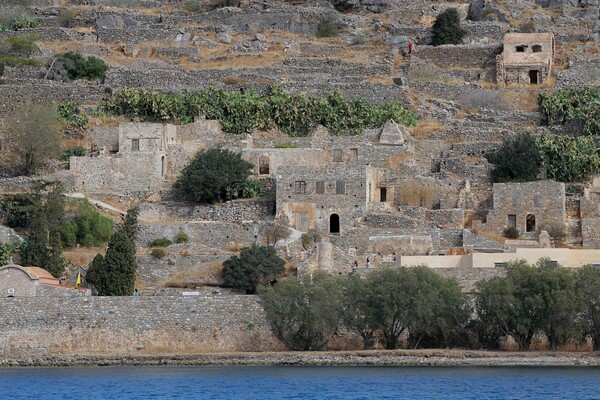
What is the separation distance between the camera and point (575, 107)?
84.8 metres

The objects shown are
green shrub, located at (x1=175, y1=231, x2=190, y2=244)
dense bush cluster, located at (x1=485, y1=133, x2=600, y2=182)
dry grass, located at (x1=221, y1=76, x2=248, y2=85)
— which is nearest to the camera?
green shrub, located at (x1=175, y1=231, x2=190, y2=244)

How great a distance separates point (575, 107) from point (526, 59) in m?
6.21

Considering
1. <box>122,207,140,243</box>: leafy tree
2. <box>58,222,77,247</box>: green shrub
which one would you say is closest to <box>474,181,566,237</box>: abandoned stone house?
<box>122,207,140,243</box>: leafy tree

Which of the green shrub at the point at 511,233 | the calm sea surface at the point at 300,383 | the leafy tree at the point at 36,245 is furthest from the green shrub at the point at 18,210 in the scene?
the green shrub at the point at 511,233

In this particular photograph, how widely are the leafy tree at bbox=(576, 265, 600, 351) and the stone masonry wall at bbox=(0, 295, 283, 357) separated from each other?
10576 millimetres

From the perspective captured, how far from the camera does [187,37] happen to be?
96.2 m

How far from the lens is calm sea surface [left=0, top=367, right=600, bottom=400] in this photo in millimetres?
58562

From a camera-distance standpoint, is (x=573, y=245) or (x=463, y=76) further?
(x=463, y=76)

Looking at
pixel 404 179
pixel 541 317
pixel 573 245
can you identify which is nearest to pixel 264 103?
pixel 404 179

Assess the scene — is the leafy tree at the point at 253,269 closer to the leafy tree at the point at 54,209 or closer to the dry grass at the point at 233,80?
the leafy tree at the point at 54,209

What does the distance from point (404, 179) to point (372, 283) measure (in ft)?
38.8

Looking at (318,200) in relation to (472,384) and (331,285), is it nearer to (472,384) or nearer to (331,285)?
(331,285)

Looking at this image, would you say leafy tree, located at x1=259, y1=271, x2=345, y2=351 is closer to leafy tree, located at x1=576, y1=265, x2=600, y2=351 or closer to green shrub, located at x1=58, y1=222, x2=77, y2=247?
leafy tree, located at x1=576, y1=265, x2=600, y2=351

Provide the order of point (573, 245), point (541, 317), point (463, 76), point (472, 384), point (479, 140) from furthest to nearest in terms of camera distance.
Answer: point (463, 76) < point (479, 140) < point (573, 245) < point (541, 317) < point (472, 384)
